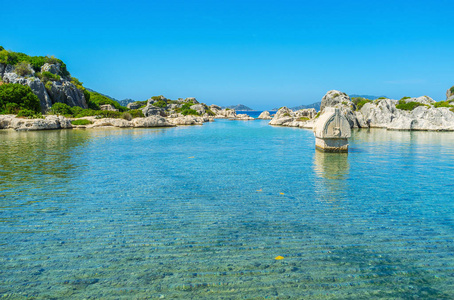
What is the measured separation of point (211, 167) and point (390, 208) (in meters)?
9.61

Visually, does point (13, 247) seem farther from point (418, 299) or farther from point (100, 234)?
point (418, 299)

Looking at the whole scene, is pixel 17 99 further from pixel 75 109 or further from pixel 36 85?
pixel 75 109

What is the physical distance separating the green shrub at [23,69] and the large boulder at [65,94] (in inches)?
299

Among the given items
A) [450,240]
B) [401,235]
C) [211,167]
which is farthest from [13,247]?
[211,167]

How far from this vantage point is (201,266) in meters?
5.45

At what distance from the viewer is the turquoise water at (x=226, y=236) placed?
15.8 ft

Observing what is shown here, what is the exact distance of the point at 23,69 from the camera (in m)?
70.2

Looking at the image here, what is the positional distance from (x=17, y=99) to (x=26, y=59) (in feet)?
96.9

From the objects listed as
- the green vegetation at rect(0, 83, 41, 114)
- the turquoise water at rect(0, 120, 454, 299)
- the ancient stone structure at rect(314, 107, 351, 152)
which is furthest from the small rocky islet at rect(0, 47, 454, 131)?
the turquoise water at rect(0, 120, 454, 299)

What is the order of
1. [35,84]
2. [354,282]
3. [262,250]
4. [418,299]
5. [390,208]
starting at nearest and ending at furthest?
[418,299] < [354,282] < [262,250] < [390,208] < [35,84]

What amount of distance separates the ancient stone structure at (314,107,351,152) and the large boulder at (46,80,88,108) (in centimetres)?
6765

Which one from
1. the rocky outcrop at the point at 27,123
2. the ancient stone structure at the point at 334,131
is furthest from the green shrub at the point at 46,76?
the ancient stone structure at the point at 334,131

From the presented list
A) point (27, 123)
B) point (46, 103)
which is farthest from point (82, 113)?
point (27, 123)

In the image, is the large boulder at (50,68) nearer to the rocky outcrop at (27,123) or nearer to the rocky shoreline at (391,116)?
the rocky outcrop at (27,123)
